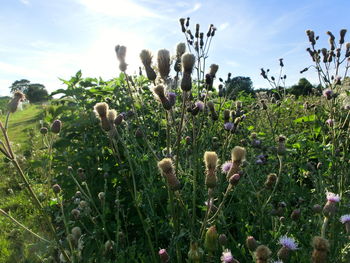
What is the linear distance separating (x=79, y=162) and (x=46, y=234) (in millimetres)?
829

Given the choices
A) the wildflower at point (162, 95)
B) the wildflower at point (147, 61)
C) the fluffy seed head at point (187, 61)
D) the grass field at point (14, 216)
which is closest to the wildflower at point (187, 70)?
the fluffy seed head at point (187, 61)

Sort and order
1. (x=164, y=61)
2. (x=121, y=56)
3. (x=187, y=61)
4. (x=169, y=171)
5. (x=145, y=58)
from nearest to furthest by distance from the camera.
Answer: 1. (x=169, y=171)
2. (x=187, y=61)
3. (x=164, y=61)
4. (x=145, y=58)
5. (x=121, y=56)

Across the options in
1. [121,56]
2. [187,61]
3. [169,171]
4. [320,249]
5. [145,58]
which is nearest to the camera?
[320,249]

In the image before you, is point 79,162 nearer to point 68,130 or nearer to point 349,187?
point 68,130

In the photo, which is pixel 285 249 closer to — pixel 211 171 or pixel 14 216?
pixel 211 171

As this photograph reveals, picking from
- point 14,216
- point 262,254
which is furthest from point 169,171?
point 14,216

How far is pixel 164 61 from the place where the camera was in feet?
5.96

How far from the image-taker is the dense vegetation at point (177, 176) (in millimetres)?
1931

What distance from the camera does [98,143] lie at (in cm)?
349

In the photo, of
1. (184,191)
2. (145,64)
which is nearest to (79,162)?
(184,191)

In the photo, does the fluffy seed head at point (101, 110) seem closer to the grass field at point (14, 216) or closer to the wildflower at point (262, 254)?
the grass field at point (14, 216)

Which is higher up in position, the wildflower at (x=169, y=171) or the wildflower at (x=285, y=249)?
the wildflower at (x=169, y=171)

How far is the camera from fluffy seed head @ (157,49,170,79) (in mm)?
1801

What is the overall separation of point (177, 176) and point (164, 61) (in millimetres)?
664
